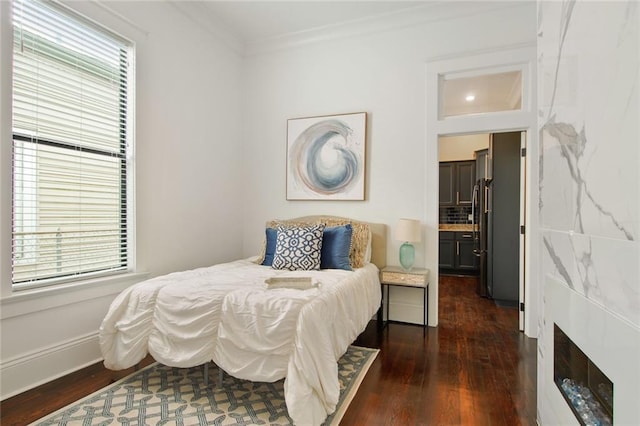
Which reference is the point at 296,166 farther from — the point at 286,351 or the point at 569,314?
the point at 569,314

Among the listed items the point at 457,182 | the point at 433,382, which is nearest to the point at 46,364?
the point at 433,382

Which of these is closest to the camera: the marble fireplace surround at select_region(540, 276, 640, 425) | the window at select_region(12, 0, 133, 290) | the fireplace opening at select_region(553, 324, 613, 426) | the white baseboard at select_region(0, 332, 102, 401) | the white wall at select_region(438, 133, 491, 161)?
the marble fireplace surround at select_region(540, 276, 640, 425)

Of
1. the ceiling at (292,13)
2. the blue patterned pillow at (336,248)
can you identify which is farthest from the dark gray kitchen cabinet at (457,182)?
the blue patterned pillow at (336,248)

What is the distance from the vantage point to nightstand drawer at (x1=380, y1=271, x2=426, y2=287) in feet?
10.7

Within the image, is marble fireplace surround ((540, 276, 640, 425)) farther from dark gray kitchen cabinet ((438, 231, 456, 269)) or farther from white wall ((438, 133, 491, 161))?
white wall ((438, 133, 491, 161))

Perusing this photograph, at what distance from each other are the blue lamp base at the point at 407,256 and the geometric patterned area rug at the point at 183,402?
1335 mm

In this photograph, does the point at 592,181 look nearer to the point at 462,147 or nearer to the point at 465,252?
the point at 465,252

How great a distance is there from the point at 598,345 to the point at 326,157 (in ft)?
10.4

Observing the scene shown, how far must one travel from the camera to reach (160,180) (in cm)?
320

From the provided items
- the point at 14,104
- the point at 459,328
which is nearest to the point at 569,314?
the point at 459,328

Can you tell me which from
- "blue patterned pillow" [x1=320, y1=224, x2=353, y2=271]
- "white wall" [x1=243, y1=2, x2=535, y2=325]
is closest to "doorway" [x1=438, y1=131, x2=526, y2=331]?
"white wall" [x1=243, y1=2, x2=535, y2=325]

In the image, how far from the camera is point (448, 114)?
3.77 metres

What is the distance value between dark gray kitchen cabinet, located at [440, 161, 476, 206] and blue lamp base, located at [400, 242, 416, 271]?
3.54 meters

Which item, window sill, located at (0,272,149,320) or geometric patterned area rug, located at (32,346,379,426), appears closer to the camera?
geometric patterned area rug, located at (32,346,379,426)
